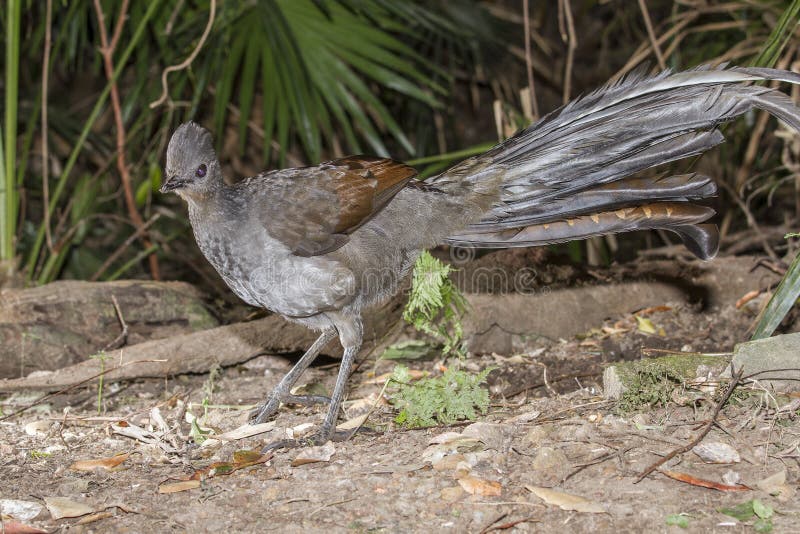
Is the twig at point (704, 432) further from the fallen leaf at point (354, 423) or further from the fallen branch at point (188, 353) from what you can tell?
the fallen branch at point (188, 353)

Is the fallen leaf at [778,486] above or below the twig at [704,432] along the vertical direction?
below

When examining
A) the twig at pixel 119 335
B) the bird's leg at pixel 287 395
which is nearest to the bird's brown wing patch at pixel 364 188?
the bird's leg at pixel 287 395

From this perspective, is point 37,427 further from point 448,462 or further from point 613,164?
point 613,164

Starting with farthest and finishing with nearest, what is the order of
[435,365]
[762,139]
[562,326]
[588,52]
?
[588,52] < [762,139] < [562,326] < [435,365]

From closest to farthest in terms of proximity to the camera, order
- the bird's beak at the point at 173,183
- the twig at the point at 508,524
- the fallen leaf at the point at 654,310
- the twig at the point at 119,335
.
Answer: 1. the twig at the point at 508,524
2. the bird's beak at the point at 173,183
3. the twig at the point at 119,335
4. the fallen leaf at the point at 654,310

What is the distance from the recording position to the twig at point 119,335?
428cm

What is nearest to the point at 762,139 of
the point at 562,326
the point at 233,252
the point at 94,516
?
the point at 562,326

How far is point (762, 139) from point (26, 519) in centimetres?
601

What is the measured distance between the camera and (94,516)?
2574 millimetres

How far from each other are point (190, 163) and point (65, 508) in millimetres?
1495

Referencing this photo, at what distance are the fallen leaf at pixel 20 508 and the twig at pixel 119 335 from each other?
1651 mm

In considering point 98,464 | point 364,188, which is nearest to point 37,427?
point 98,464

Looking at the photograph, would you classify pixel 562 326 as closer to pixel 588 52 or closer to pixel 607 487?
pixel 607 487

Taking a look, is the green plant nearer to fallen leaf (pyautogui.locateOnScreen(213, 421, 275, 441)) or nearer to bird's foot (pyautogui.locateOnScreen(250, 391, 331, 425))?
bird's foot (pyautogui.locateOnScreen(250, 391, 331, 425))
